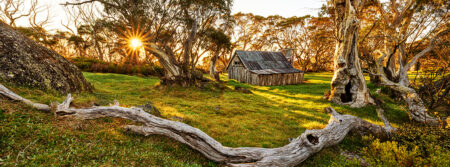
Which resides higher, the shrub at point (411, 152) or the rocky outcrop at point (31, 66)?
the rocky outcrop at point (31, 66)

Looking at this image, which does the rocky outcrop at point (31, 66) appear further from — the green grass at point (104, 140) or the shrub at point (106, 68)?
the shrub at point (106, 68)

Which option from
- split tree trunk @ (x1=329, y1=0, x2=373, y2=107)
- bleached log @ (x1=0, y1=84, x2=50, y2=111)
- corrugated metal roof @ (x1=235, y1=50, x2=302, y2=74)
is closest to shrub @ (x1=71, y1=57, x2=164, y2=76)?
corrugated metal roof @ (x1=235, y1=50, x2=302, y2=74)

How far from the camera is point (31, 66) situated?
5930 millimetres

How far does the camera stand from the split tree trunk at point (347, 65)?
10352 mm

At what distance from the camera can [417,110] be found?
8047 millimetres

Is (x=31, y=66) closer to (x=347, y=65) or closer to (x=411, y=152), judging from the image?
(x=411, y=152)

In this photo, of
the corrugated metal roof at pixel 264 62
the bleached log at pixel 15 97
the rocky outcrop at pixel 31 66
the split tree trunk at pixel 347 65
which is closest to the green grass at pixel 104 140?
the bleached log at pixel 15 97

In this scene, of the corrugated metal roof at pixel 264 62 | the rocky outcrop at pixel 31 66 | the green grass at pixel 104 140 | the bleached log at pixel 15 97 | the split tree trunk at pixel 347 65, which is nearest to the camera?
the green grass at pixel 104 140

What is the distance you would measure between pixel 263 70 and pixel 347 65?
12693 millimetres

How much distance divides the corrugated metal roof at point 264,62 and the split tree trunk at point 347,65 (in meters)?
12.3

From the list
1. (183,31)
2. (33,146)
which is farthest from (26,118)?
(183,31)

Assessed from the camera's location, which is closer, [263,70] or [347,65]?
[347,65]

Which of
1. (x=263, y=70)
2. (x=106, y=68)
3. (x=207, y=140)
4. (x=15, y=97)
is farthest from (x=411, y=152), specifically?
(x=106, y=68)

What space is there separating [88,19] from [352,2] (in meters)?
37.7
